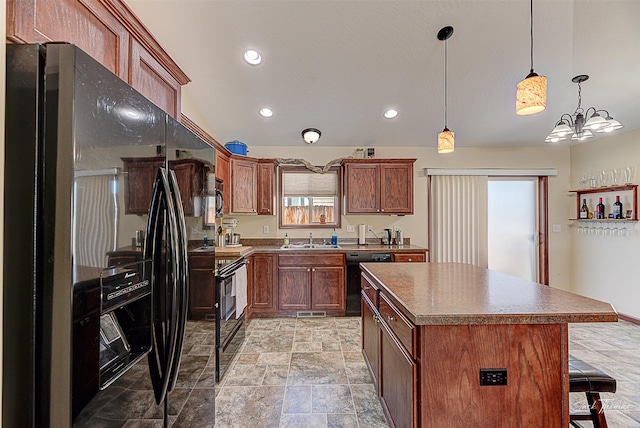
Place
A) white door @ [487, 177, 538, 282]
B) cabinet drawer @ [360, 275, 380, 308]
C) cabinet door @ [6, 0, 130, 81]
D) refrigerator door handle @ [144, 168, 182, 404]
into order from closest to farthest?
cabinet door @ [6, 0, 130, 81], refrigerator door handle @ [144, 168, 182, 404], cabinet drawer @ [360, 275, 380, 308], white door @ [487, 177, 538, 282]

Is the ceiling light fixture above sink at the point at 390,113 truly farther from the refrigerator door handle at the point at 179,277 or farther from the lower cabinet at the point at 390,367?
the refrigerator door handle at the point at 179,277

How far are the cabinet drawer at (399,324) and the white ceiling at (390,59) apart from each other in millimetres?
2358

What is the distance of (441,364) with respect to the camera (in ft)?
3.90

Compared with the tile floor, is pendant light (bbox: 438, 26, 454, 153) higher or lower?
higher

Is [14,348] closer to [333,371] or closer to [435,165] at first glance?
[333,371]

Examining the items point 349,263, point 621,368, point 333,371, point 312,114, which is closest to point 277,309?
point 349,263

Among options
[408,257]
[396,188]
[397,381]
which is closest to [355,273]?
[408,257]

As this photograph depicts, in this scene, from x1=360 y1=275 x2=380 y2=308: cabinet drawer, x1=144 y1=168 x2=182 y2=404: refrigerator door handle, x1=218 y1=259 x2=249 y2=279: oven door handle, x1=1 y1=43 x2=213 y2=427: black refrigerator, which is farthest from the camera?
x1=218 y1=259 x2=249 y2=279: oven door handle

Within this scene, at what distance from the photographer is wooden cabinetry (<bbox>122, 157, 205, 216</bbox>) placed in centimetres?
87

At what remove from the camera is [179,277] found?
3.44 ft

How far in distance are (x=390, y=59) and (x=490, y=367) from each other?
110 inches

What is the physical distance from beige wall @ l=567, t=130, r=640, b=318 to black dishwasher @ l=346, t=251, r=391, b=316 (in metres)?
3.08

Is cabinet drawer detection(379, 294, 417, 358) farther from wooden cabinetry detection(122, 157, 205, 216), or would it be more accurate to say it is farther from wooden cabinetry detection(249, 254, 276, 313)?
wooden cabinetry detection(249, 254, 276, 313)

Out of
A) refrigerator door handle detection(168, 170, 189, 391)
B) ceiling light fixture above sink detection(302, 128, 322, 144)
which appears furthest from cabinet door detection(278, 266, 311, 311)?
refrigerator door handle detection(168, 170, 189, 391)
